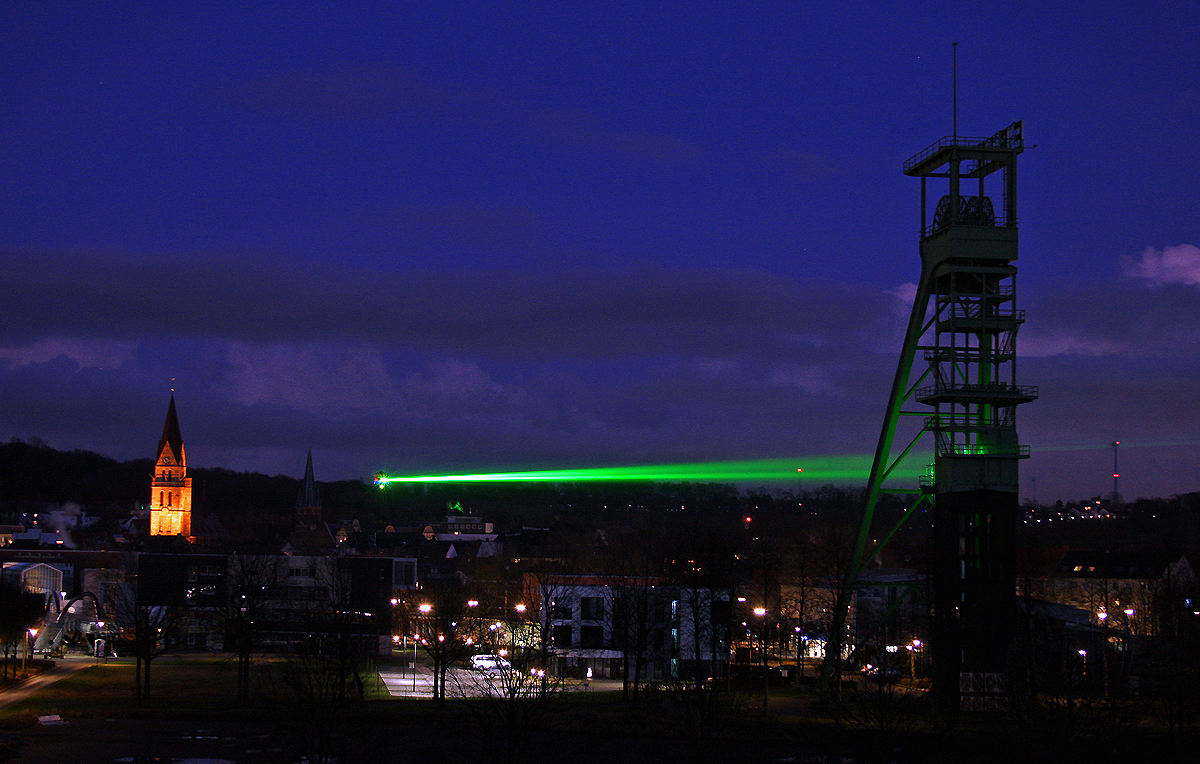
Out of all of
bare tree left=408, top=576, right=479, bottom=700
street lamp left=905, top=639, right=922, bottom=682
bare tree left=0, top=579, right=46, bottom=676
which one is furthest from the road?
bare tree left=0, top=579, right=46, bottom=676

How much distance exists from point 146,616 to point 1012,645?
1465 inches

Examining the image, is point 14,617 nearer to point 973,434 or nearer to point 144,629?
point 144,629

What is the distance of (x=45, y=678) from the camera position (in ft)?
172

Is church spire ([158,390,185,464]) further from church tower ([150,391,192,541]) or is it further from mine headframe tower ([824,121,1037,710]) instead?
mine headframe tower ([824,121,1037,710])

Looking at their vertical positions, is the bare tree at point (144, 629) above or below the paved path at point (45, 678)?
above

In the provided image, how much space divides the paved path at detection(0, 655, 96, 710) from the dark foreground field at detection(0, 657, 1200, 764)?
4.81 ft

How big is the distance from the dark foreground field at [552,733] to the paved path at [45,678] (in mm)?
1467

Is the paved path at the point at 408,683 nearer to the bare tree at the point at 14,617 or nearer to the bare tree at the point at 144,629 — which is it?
the bare tree at the point at 144,629

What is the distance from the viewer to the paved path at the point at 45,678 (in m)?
44.9

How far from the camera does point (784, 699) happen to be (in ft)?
156

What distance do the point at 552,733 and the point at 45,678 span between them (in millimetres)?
30383

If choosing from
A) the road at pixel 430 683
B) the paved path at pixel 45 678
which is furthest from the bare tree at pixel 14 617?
the road at pixel 430 683

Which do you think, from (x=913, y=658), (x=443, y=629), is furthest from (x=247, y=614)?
(x=913, y=658)

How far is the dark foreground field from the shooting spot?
96.9 ft
